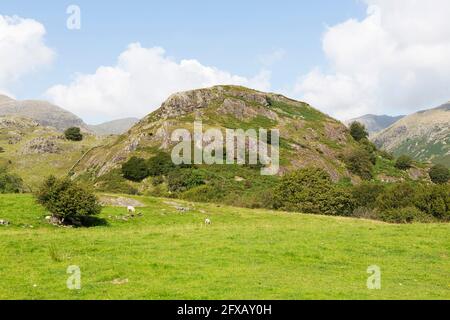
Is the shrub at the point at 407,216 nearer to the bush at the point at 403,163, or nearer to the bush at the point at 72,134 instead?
the bush at the point at 403,163

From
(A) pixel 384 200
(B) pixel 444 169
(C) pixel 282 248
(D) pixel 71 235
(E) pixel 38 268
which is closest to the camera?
(E) pixel 38 268

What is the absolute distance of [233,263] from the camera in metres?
25.2

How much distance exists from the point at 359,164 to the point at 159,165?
6568cm

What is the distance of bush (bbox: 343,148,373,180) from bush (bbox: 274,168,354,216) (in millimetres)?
64708

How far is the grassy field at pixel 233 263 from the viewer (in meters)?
19.3

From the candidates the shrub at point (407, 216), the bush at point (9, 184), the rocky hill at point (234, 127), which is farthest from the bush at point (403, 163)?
the bush at point (9, 184)

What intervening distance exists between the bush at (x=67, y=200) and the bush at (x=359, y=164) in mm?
109552

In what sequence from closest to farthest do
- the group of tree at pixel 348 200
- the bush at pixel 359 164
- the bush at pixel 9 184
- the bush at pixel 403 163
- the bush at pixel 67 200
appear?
the bush at pixel 67 200, the group of tree at pixel 348 200, the bush at pixel 9 184, the bush at pixel 359 164, the bush at pixel 403 163

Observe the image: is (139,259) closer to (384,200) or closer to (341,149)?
(384,200)

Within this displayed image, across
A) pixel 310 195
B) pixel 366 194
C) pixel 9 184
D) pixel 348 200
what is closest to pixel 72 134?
pixel 9 184

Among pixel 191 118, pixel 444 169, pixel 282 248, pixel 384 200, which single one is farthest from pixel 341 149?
pixel 282 248

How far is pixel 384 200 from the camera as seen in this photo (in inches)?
3275
